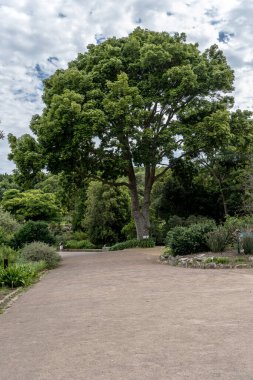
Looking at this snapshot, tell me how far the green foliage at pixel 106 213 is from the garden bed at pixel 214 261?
2285 centimetres

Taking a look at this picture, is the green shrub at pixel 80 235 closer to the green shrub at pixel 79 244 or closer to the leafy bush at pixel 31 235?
the green shrub at pixel 79 244

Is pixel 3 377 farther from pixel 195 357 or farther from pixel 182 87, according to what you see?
pixel 182 87

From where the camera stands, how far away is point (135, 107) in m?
22.9

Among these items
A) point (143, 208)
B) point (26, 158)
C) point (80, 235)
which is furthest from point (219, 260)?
point (80, 235)

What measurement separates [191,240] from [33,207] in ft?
85.2

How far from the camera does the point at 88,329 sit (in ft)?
21.7

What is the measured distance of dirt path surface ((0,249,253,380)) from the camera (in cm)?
460

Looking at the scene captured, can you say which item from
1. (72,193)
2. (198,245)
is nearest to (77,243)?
(72,193)

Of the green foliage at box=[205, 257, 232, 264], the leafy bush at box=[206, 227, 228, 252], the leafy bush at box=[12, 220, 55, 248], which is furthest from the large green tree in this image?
the green foliage at box=[205, 257, 232, 264]

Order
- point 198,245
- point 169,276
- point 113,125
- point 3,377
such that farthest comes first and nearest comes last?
1. point 113,125
2. point 198,245
3. point 169,276
4. point 3,377

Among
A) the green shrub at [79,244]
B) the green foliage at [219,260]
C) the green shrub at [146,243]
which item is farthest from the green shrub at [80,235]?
the green foliage at [219,260]

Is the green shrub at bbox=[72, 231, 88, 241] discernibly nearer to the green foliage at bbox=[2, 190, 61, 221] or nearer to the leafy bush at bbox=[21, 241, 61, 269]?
the green foliage at bbox=[2, 190, 61, 221]

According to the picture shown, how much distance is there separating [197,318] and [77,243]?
35258 mm

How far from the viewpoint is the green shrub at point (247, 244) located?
15.4 m
